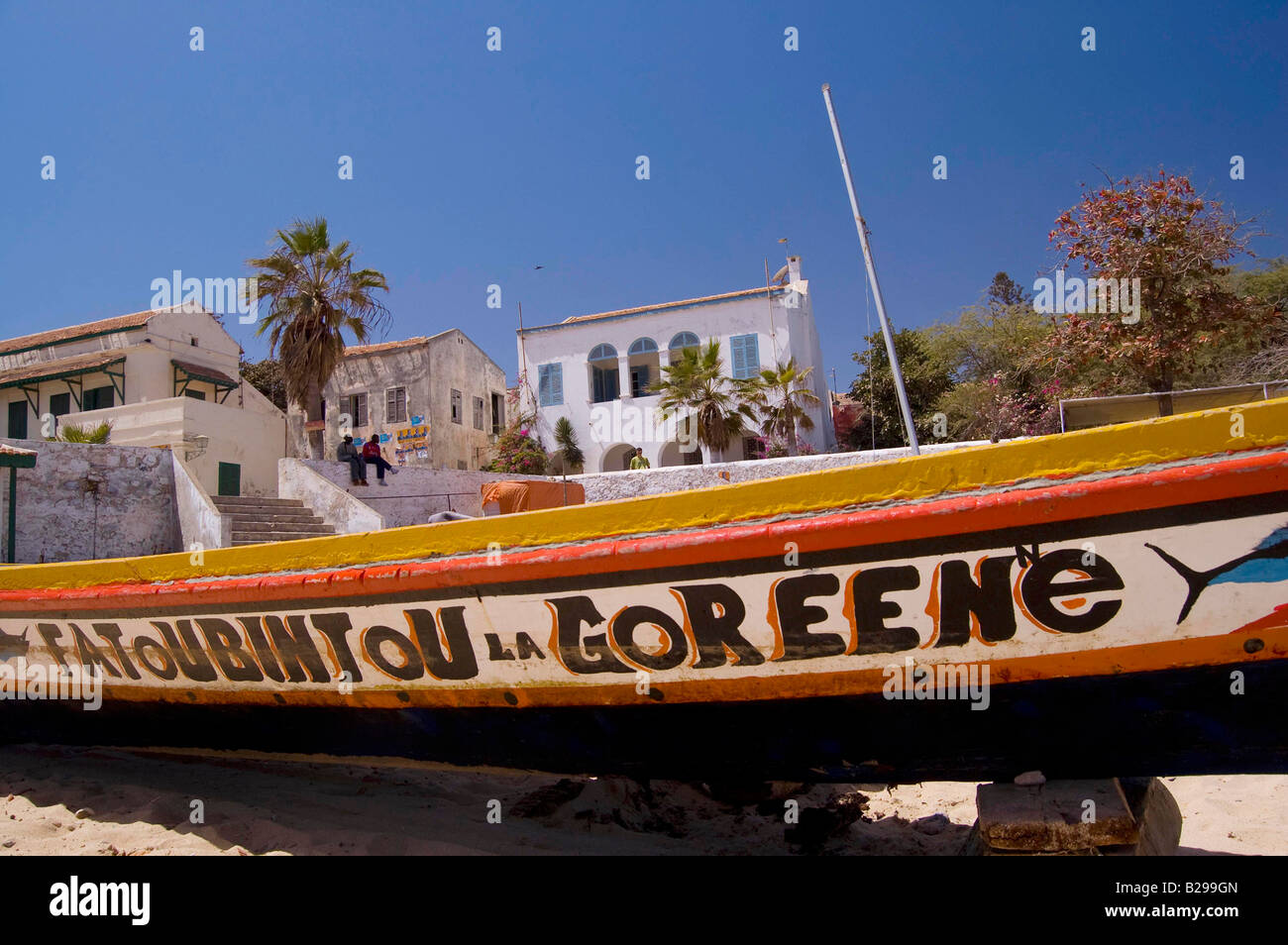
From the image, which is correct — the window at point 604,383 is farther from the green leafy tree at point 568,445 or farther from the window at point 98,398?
the window at point 98,398

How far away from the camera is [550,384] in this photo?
80.7ft

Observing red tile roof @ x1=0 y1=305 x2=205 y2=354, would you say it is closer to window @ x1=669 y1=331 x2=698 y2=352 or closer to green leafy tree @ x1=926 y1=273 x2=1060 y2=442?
window @ x1=669 y1=331 x2=698 y2=352

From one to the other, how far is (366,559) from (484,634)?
602 mm

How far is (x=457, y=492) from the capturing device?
48.8ft

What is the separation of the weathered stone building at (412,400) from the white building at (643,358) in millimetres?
2792

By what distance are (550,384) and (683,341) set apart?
480 centimetres

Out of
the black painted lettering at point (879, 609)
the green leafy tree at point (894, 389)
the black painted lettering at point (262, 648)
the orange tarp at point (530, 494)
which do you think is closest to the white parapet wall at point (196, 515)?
the orange tarp at point (530, 494)

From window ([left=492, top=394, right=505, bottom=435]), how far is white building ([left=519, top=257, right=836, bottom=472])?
13.8ft

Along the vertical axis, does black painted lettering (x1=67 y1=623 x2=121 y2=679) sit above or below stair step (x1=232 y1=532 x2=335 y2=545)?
below

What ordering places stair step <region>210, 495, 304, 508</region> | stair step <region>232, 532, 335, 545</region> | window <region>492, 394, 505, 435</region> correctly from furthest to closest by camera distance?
window <region>492, 394, 505, 435</region>
stair step <region>210, 495, 304, 508</region>
stair step <region>232, 532, 335, 545</region>

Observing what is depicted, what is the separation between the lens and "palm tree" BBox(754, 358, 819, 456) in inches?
797

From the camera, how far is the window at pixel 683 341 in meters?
23.3

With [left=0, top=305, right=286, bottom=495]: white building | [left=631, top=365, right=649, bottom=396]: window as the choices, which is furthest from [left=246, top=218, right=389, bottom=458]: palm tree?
[left=631, top=365, right=649, bottom=396]: window
